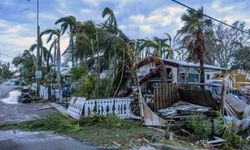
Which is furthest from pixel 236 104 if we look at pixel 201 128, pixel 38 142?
pixel 38 142

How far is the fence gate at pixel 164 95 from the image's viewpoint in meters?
12.2

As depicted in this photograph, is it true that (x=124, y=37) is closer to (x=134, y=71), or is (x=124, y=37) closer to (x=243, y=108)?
(x=134, y=71)

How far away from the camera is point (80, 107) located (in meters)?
11.0

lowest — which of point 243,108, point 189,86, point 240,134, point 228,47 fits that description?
point 240,134

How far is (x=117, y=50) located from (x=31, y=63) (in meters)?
36.6

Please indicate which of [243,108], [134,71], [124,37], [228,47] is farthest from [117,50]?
[228,47]

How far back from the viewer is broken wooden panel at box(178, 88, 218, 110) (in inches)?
448

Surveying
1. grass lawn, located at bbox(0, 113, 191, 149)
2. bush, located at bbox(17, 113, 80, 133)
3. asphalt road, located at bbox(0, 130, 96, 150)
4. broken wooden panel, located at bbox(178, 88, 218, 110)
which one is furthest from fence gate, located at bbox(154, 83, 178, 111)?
asphalt road, located at bbox(0, 130, 96, 150)

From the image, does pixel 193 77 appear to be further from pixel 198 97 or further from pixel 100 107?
pixel 100 107

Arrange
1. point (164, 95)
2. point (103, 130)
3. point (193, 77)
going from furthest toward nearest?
point (193, 77) < point (164, 95) < point (103, 130)

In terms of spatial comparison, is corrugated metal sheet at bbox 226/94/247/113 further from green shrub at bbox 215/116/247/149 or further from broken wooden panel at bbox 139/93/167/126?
broken wooden panel at bbox 139/93/167/126

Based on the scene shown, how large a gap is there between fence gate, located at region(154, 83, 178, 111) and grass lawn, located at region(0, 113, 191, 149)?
8.18 ft

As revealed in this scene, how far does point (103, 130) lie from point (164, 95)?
4.45 metres

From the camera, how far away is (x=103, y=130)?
8.74 metres
